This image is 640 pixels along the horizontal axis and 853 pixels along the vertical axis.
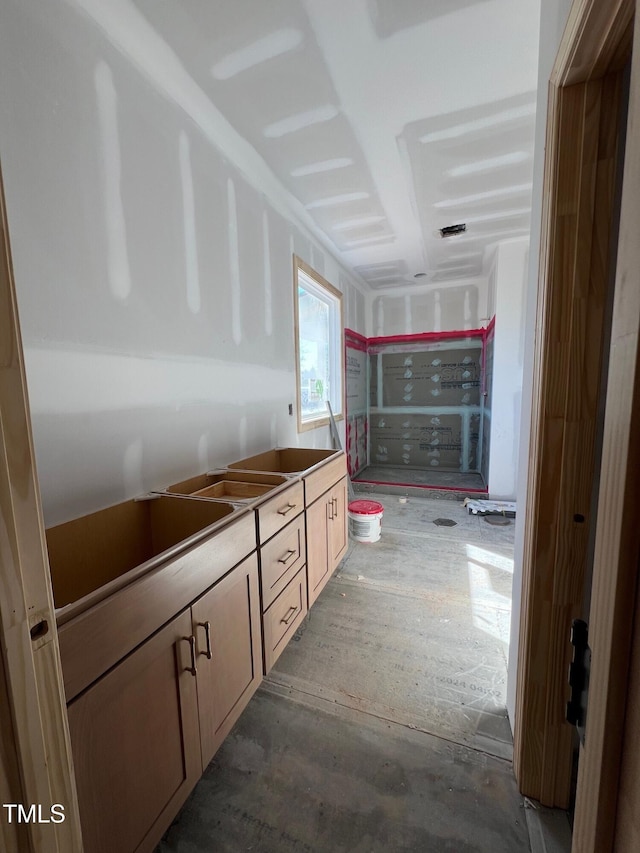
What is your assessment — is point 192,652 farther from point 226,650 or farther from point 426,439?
point 426,439

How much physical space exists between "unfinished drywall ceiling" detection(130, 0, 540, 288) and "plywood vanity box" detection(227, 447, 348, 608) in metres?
1.86

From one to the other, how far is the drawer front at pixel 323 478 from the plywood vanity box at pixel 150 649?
1.88 ft

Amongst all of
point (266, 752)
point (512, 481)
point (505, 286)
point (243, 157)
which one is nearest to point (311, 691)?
point (266, 752)

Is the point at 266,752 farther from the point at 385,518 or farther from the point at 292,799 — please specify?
the point at 385,518

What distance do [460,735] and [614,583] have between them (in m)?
1.49

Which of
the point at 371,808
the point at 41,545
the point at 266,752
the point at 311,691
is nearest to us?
the point at 41,545

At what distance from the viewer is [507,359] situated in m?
3.62

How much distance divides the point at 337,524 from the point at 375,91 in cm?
236

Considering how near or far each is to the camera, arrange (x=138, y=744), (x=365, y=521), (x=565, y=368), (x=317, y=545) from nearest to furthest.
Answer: (x=138, y=744) → (x=565, y=368) → (x=317, y=545) → (x=365, y=521)

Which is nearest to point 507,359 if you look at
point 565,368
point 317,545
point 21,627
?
point 317,545

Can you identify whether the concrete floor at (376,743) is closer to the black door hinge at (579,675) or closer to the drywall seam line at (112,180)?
the black door hinge at (579,675)

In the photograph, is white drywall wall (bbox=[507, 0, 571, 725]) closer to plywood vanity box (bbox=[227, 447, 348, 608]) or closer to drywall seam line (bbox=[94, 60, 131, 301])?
plywood vanity box (bbox=[227, 447, 348, 608])

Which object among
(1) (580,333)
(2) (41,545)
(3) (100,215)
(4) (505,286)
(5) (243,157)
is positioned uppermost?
(5) (243,157)

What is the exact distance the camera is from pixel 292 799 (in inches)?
45.3
